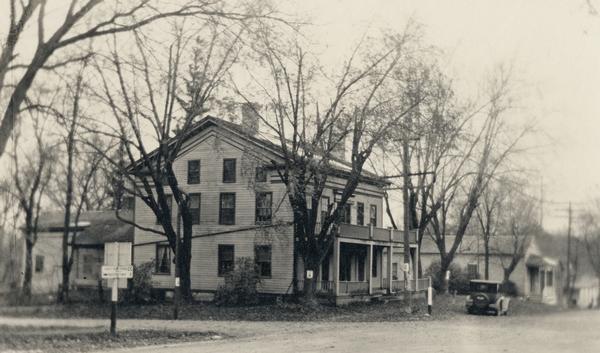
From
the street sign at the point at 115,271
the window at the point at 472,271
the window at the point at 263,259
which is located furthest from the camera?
the window at the point at 472,271

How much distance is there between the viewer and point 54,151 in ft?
53.5

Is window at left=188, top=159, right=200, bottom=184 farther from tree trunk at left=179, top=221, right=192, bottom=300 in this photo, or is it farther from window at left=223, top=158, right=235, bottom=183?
tree trunk at left=179, top=221, right=192, bottom=300

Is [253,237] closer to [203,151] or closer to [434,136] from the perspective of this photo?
[203,151]

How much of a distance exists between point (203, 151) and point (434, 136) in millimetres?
12689

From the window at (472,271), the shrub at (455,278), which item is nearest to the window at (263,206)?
the shrub at (455,278)

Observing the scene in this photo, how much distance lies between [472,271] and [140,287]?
1249 inches

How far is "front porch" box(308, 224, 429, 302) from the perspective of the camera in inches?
1467

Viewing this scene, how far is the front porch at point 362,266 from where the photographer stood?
37.2 m

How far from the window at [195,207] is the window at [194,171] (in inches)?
32.2

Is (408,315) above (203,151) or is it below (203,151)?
below

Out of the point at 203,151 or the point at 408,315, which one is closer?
the point at 408,315

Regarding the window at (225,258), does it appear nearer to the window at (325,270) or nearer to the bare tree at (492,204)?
the window at (325,270)

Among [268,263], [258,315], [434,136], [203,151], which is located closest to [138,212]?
[203,151]

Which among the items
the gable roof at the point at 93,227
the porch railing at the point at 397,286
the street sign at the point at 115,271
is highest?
the gable roof at the point at 93,227
